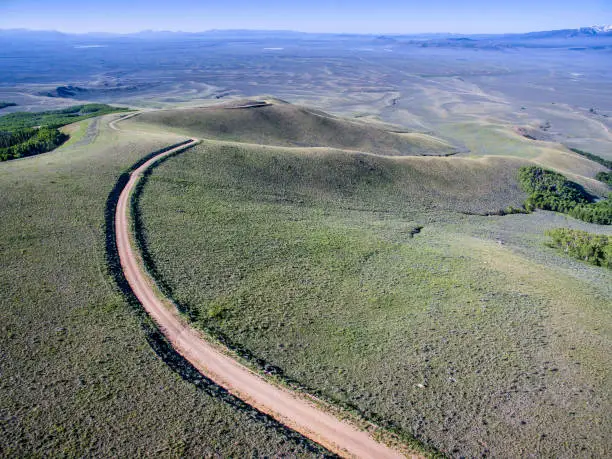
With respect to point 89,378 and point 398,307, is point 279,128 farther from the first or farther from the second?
point 89,378

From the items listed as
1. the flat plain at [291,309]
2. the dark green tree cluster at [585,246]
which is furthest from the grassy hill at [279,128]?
the dark green tree cluster at [585,246]

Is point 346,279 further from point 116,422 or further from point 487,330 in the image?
point 116,422

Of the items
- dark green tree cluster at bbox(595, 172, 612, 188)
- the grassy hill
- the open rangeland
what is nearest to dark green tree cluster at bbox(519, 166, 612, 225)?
the open rangeland

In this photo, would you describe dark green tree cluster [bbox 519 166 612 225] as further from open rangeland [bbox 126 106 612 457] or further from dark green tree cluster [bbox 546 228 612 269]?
dark green tree cluster [bbox 546 228 612 269]

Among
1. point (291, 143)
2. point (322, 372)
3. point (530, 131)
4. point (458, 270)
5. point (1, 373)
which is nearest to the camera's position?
point (1, 373)

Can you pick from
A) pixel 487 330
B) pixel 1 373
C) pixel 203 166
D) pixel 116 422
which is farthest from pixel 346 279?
pixel 203 166

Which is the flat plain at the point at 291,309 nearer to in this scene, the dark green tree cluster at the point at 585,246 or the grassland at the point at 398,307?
the grassland at the point at 398,307

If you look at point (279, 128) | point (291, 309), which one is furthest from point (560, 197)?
point (291, 309)
